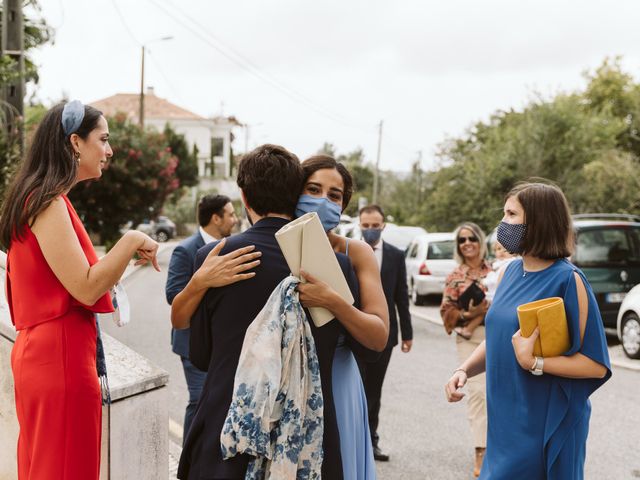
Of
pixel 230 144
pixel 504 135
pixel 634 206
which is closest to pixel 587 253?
pixel 634 206

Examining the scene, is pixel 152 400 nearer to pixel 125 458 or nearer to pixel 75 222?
pixel 125 458

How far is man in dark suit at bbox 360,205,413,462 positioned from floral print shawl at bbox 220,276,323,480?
3.25 metres

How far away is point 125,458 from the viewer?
11.6 ft

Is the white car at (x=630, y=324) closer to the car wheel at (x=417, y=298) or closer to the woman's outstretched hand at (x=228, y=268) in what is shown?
the car wheel at (x=417, y=298)

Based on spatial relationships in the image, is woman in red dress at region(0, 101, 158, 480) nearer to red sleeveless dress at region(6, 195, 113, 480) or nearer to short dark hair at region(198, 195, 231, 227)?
red sleeveless dress at region(6, 195, 113, 480)

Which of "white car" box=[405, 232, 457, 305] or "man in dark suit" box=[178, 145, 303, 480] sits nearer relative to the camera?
"man in dark suit" box=[178, 145, 303, 480]

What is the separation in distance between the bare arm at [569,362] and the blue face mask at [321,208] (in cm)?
92

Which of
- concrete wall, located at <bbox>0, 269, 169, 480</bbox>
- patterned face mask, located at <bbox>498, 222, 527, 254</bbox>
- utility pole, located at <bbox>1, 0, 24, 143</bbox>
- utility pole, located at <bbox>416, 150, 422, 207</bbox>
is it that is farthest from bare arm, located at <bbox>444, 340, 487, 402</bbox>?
utility pole, located at <bbox>416, 150, 422, 207</bbox>

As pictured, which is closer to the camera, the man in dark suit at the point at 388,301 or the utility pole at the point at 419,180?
the man in dark suit at the point at 388,301

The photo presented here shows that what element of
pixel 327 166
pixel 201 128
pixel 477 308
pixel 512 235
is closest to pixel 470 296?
pixel 477 308

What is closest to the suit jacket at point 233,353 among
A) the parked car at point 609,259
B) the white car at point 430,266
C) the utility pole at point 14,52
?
the utility pole at point 14,52

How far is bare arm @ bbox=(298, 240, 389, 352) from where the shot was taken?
240cm

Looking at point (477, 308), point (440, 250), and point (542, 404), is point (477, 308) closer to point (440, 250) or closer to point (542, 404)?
point (542, 404)

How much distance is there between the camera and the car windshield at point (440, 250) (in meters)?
16.8
